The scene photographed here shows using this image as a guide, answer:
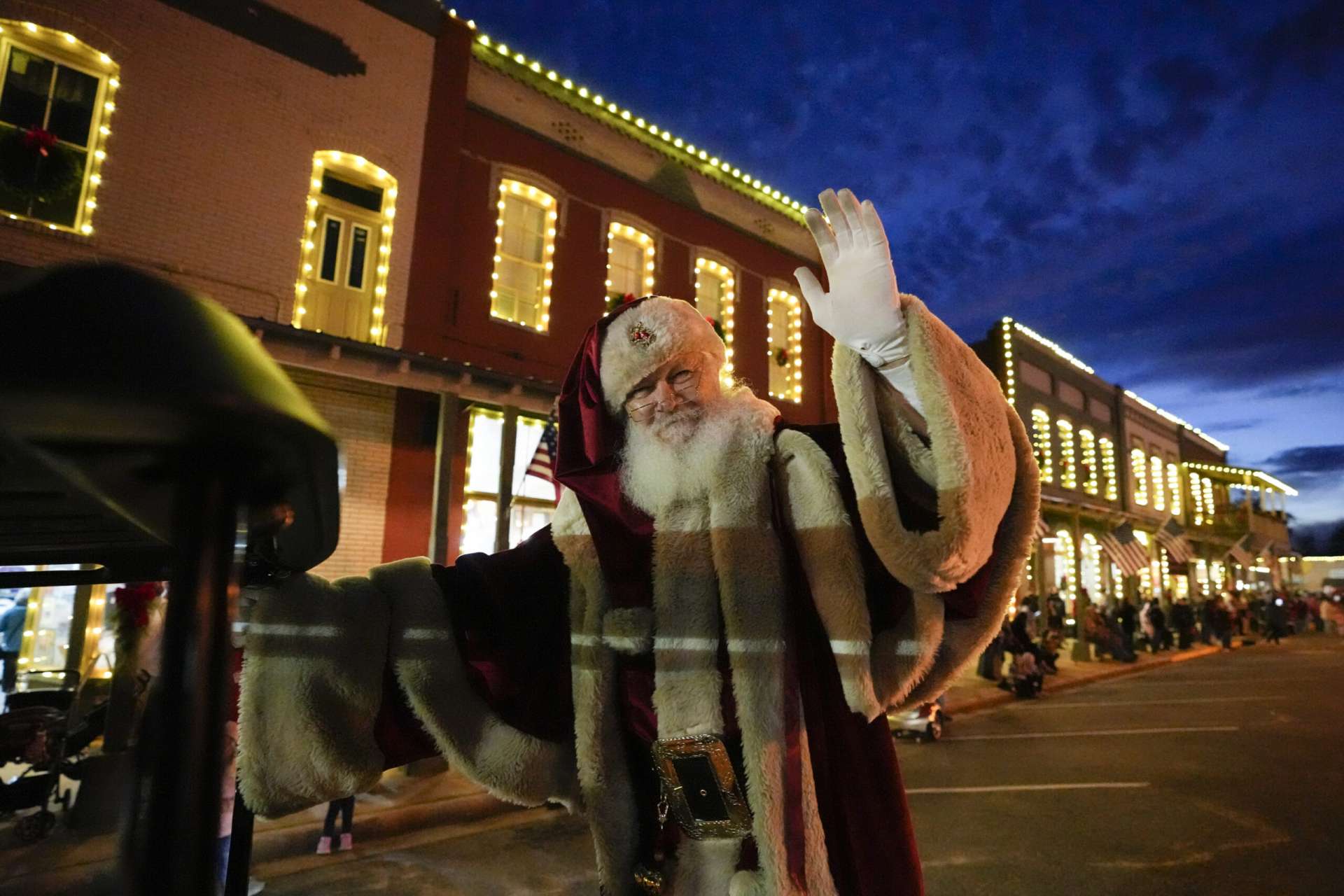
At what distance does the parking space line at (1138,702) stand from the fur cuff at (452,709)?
37.1ft

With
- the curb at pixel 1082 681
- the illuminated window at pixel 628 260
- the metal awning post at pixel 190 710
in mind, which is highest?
the illuminated window at pixel 628 260

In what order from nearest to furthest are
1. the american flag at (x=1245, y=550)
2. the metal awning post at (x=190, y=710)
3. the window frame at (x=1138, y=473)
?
the metal awning post at (x=190, y=710) → the window frame at (x=1138, y=473) → the american flag at (x=1245, y=550)

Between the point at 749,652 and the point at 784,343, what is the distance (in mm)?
12673

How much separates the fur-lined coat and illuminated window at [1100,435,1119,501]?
26.8m

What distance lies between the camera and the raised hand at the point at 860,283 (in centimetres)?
147

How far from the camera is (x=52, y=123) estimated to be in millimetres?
7180

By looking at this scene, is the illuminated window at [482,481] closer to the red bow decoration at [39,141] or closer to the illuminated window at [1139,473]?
the red bow decoration at [39,141]

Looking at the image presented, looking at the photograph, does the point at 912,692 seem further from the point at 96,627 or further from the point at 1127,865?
the point at 96,627

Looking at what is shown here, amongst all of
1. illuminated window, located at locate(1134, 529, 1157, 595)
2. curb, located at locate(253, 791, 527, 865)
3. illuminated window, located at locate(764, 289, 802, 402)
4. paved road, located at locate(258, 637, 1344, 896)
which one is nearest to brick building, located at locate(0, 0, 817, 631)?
curb, located at locate(253, 791, 527, 865)

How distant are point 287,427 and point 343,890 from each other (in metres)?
4.98

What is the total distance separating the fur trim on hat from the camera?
1849mm

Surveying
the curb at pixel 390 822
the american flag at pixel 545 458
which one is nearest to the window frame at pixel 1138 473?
the american flag at pixel 545 458

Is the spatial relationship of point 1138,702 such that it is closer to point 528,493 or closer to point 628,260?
point 528,493

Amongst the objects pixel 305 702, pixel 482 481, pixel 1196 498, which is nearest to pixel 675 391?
pixel 305 702
